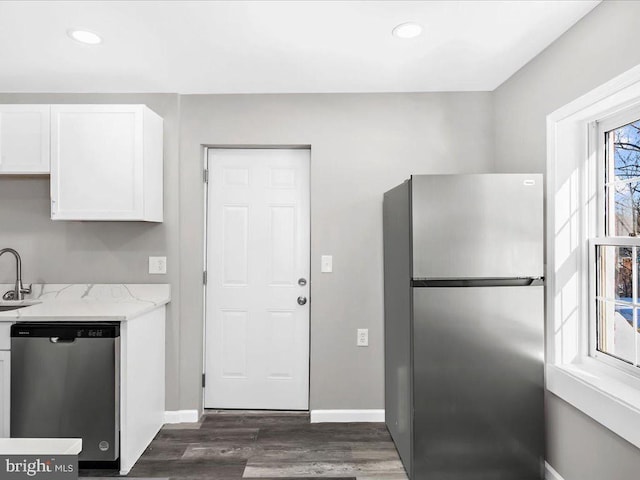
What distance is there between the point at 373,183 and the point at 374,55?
901mm

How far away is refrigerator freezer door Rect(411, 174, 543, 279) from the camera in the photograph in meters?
2.14

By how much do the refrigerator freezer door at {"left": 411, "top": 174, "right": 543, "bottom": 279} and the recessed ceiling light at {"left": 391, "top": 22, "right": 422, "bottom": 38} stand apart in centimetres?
73

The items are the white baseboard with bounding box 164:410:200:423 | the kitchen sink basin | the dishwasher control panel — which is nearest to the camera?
the dishwasher control panel

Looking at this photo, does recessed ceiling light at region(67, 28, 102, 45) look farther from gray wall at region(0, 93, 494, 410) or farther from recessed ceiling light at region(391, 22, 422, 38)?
recessed ceiling light at region(391, 22, 422, 38)

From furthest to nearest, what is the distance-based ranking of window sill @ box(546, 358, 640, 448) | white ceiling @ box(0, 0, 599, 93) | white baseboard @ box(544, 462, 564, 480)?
1. white baseboard @ box(544, 462, 564, 480)
2. white ceiling @ box(0, 0, 599, 93)
3. window sill @ box(546, 358, 640, 448)

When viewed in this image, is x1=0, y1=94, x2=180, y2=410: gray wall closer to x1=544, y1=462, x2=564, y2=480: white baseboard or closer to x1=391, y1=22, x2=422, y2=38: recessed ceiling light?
x1=391, y1=22, x2=422, y2=38: recessed ceiling light

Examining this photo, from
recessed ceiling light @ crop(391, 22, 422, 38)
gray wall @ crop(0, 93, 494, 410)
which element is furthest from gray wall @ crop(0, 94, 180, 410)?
recessed ceiling light @ crop(391, 22, 422, 38)

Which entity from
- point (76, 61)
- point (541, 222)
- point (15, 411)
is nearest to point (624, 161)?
point (541, 222)

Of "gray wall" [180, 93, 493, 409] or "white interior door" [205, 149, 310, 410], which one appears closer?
"gray wall" [180, 93, 493, 409]

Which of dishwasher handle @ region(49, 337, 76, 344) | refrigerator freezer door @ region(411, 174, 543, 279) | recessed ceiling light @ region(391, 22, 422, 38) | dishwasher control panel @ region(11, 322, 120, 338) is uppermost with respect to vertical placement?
recessed ceiling light @ region(391, 22, 422, 38)

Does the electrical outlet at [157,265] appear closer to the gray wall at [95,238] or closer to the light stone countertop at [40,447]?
the gray wall at [95,238]

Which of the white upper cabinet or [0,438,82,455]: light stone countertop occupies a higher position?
the white upper cabinet

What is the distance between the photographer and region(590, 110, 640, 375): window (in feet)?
6.20

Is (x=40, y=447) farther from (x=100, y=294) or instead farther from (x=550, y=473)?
(x=550, y=473)
